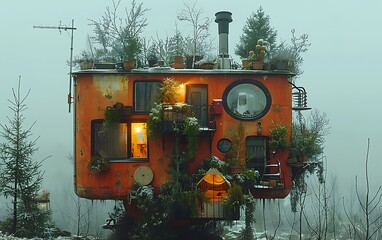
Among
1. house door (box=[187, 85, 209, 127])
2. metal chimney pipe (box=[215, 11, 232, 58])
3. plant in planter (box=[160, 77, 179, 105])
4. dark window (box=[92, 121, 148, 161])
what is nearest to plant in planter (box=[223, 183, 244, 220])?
house door (box=[187, 85, 209, 127])

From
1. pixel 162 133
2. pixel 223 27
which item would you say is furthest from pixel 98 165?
pixel 223 27

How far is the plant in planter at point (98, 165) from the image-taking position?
1938 cm

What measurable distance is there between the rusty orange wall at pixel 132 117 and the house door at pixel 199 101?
225mm

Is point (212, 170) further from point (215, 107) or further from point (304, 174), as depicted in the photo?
point (304, 174)

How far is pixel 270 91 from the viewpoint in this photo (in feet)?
66.6

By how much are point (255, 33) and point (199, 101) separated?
6.94 metres

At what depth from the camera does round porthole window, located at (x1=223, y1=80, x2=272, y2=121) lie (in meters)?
20.2

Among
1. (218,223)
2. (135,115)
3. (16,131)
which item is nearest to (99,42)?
→ (16,131)

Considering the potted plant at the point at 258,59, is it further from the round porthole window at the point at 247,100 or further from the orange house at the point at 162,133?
the round porthole window at the point at 247,100

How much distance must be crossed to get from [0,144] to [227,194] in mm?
10132

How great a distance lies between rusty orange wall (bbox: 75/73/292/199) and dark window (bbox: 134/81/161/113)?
0.63 feet

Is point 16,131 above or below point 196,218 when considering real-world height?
above

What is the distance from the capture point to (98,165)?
1939 cm

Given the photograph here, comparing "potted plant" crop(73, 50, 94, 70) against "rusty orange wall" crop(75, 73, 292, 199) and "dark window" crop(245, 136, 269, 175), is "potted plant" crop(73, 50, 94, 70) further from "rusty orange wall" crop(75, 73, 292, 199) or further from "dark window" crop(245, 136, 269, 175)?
"dark window" crop(245, 136, 269, 175)
